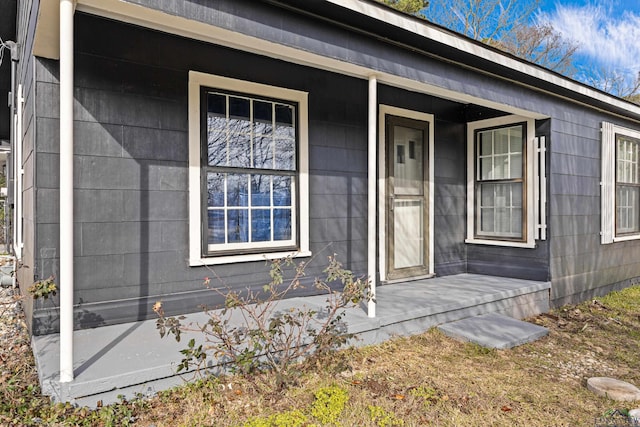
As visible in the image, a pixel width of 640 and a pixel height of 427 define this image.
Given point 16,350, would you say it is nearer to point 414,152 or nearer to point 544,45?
point 414,152

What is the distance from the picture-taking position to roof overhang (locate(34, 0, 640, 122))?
105 inches

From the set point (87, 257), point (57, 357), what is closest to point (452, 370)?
point (57, 357)

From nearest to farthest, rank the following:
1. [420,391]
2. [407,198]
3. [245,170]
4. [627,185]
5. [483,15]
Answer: [420,391]
[245,170]
[407,198]
[627,185]
[483,15]

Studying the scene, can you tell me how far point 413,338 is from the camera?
3.81 metres

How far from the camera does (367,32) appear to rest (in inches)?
136

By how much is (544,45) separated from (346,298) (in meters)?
15.1

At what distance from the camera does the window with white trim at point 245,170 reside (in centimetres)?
375

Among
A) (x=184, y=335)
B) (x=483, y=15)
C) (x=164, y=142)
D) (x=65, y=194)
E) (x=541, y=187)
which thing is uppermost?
(x=483, y=15)

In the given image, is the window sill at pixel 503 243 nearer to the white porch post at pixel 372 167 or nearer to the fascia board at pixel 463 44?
the fascia board at pixel 463 44

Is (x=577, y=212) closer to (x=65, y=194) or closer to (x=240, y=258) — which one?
(x=240, y=258)

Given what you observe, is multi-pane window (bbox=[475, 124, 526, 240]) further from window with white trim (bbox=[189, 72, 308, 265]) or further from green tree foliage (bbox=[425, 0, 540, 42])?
green tree foliage (bbox=[425, 0, 540, 42])

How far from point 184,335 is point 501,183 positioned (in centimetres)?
445

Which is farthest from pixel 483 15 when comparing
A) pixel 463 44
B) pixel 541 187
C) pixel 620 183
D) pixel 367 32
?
pixel 367 32

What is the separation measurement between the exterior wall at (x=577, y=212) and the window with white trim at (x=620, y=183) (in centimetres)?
13
